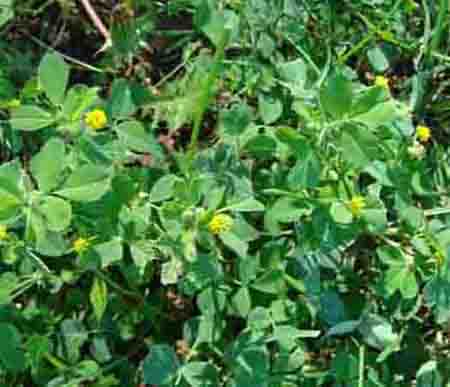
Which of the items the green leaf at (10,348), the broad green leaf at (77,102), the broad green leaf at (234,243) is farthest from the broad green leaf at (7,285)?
the broad green leaf at (234,243)

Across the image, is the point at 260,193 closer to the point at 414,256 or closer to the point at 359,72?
the point at 414,256

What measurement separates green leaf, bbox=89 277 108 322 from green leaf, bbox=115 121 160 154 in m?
0.35

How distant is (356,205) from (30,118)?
82cm

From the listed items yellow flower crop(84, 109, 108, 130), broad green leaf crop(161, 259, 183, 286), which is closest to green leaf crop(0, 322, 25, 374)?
broad green leaf crop(161, 259, 183, 286)

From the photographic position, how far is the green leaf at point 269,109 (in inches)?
94.2

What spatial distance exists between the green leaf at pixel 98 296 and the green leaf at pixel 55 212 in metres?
0.36

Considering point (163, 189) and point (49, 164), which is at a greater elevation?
point (49, 164)

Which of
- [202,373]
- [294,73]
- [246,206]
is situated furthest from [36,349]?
[294,73]

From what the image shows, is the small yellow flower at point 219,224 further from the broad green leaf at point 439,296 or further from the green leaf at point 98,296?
the broad green leaf at point 439,296

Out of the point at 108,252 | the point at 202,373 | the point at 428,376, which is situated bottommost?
the point at 428,376

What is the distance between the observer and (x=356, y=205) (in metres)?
2.21

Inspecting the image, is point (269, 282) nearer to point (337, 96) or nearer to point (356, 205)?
point (356, 205)

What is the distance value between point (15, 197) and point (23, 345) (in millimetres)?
459

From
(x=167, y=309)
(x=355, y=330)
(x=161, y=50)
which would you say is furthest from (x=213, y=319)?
(x=161, y=50)
